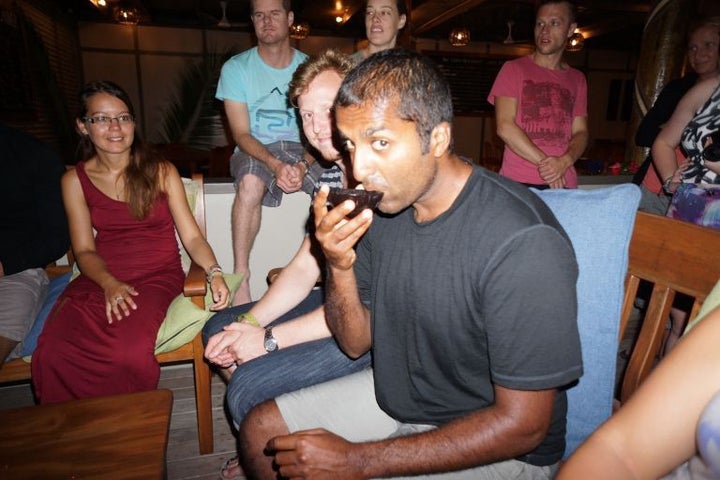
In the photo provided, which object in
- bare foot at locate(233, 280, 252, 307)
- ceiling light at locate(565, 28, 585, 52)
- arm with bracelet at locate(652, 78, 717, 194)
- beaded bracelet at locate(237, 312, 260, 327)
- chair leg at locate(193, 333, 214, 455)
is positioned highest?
ceiling light at locate(565, 28, 585, 52)

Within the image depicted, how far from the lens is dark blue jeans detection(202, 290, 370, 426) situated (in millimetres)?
1575

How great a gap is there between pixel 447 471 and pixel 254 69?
9.29 feet

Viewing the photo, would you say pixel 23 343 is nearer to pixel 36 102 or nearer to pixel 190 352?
pixel 190 352

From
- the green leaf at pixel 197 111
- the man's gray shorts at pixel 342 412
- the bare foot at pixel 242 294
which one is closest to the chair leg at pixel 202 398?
the bare foot at pixel 242 294

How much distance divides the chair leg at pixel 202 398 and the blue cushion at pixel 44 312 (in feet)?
2.51

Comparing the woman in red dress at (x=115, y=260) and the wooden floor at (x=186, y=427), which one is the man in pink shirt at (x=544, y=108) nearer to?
the woman in red dress at (x=115, y=260)

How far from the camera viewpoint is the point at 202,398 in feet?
7.20

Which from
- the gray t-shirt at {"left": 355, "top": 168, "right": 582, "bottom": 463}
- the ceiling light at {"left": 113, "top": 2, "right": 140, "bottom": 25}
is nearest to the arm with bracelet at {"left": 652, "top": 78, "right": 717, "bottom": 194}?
the gray t-shirt at {"left": 355, "top": 168, "right": 582, "bottom": 463}

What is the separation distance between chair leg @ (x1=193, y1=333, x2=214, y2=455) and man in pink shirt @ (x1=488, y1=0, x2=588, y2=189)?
7.93 ft

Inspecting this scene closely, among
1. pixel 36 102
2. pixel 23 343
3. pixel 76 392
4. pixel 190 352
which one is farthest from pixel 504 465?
pixel 36 102

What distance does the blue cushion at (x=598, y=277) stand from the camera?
1161 mm

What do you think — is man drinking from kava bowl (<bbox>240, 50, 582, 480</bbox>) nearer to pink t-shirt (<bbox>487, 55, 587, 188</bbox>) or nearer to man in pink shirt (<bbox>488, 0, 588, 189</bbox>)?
man in pink shirt (<bbox>488, 0, 588, 189</bbox>)

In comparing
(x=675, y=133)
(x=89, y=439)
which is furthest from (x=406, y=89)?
(x=675, y=133)

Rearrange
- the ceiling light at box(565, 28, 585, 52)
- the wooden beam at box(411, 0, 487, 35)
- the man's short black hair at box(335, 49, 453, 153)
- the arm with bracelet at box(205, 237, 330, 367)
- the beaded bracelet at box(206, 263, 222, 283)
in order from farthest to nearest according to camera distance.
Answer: the ceiling light at box(565, 28, 585, 52), the wooden beam at box(411, 0, 487, 35), the beaded bracelet at box(206, 263, 222, 283), the arm with bracelet at box(205, 237, 330, 367), the man's short black hair at box(335, 49, 453, 153)
